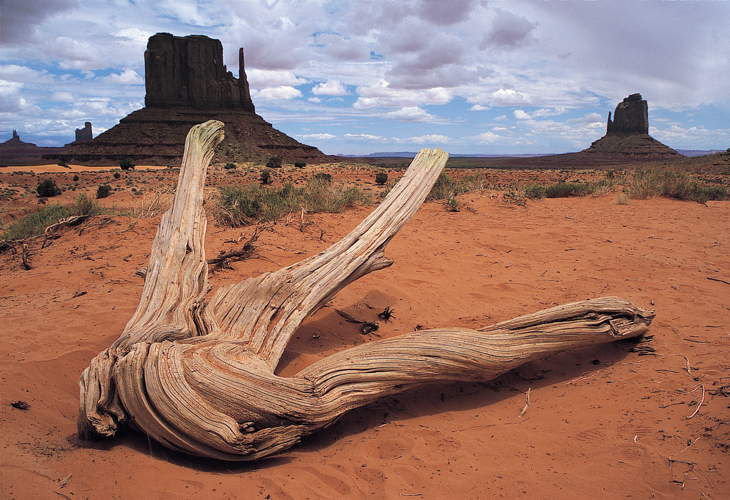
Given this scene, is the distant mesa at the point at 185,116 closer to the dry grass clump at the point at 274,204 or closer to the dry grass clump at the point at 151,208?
the dry grass clump at the point at 151,208

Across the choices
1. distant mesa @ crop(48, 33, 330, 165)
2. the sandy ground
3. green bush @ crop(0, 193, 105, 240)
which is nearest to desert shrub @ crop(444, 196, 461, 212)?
the sandy ground

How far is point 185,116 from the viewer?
67438mm

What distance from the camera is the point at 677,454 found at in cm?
230

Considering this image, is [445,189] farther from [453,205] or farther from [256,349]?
[256,349]

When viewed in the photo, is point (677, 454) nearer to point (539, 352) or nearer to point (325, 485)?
point (539, 352)

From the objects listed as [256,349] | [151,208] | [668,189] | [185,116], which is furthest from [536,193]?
[185,116]

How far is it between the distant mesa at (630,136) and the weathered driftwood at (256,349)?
9253cm

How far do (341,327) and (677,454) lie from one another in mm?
2986

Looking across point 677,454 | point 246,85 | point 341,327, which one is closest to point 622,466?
point 677,454

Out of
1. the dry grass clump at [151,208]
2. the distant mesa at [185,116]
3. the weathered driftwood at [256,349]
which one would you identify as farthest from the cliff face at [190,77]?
the weathered driftwood at [256,349]

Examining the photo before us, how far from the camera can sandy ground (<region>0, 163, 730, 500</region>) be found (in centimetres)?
224

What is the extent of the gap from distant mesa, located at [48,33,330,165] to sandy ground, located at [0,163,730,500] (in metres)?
50.4

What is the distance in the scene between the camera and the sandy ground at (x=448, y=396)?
2238 mm

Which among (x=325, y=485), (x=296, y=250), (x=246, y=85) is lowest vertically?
(x=325, y=485)
